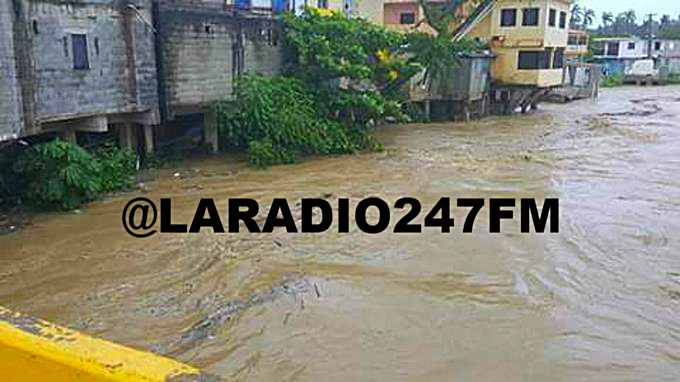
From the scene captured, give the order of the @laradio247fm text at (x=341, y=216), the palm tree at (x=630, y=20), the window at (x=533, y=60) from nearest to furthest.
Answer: the @laradio247fm text at (x=341, y=216) < the window at (x=533, y=60) < the palm tree at (x=630, y=20)

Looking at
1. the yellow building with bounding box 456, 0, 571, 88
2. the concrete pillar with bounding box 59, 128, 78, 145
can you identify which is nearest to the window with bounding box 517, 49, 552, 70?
the yellow building with bounding box 456, 0, 571, 88

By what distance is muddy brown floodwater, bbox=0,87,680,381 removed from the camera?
5934 millimetres

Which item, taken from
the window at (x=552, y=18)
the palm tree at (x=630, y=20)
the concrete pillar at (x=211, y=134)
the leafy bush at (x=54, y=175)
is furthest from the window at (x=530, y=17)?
the palm tree at (x=630, y=20)

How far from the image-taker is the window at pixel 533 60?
2905cm

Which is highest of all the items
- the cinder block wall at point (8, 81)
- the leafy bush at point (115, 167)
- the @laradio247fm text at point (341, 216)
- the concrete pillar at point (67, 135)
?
the cinder block wall at point (8, 81)

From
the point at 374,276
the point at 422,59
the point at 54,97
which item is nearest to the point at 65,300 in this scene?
the point at 374,276

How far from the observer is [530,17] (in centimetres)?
2912

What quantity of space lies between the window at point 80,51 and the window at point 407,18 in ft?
82.9

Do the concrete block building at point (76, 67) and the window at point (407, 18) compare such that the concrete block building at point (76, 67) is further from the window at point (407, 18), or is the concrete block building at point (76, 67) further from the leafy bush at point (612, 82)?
the leafy bush at point (612, 82)

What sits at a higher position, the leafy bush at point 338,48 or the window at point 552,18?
the window at point 552,18

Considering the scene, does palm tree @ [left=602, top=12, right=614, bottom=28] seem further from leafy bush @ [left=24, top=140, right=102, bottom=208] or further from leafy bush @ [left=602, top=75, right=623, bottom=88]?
leafy bush @ [left=24, top=140, right=102, bottom=208]

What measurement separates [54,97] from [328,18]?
9.26 meters

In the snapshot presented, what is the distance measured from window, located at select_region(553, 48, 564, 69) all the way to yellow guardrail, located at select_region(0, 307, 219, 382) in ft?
101

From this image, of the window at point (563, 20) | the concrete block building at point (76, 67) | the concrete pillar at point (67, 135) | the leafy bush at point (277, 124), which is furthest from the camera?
the window at point (563, 20)
